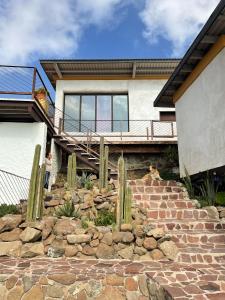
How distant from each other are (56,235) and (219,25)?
6.60 meters

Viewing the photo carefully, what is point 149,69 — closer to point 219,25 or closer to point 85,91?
point 85,91

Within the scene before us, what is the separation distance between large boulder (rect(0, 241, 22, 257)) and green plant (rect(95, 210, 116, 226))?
2001 mm

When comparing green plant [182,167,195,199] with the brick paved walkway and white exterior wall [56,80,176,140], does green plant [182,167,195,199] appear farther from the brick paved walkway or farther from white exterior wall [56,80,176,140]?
white exterior wall [56,80,176,140]

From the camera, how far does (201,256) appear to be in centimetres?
565

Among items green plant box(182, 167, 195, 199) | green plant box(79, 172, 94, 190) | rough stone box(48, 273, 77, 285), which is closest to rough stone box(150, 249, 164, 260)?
rough stone box(48, 273, 77, 285)

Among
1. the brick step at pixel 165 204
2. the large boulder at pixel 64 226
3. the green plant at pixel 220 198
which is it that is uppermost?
the green plant at pixel 220 198

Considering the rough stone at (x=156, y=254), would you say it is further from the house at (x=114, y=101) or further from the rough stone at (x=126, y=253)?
the house at (x=114, y=101)

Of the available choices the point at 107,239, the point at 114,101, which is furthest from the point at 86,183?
the point at 114,101

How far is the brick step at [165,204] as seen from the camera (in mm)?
8055

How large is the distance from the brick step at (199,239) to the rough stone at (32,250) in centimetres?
317

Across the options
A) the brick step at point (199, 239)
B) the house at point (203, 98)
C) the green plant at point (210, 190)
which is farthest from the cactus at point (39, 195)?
the green plant at point (210, 190)

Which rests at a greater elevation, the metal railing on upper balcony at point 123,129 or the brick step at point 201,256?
the metal railing on upper balcony at point 123,129

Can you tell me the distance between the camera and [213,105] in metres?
7.29

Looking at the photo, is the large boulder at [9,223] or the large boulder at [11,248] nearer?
the large boulder at [11,248]
